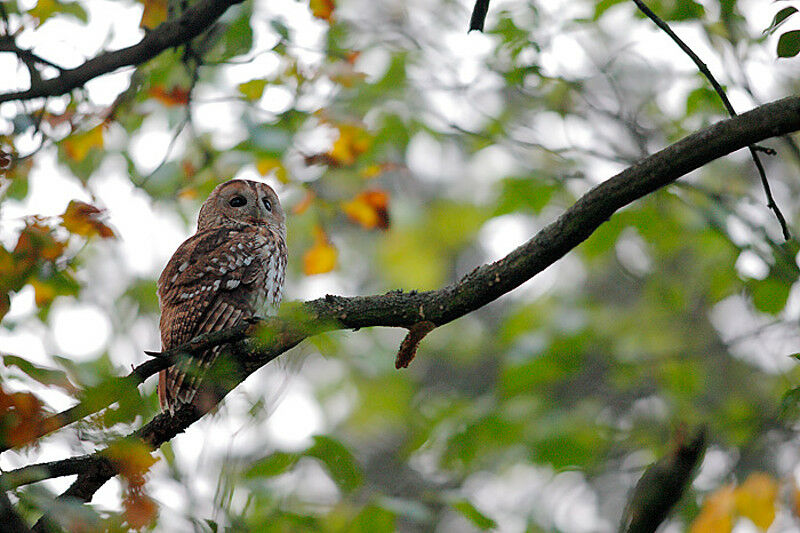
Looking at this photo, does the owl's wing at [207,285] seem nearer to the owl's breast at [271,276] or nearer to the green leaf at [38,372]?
the owl's breast at [271,276]

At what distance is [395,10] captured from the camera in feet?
23.8

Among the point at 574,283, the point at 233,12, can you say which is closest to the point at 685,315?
the point at 574,283

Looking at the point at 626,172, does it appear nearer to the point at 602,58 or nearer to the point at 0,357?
the point at 0,357

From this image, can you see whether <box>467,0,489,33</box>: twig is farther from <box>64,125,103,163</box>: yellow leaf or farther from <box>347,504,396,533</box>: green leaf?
<box>64,125,103,163</box>: yellow leaf

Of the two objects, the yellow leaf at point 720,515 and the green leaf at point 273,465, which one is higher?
the green leaf at point 273,465

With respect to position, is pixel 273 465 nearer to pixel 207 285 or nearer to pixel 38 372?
pixel 207 285

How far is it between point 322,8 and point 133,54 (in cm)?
99

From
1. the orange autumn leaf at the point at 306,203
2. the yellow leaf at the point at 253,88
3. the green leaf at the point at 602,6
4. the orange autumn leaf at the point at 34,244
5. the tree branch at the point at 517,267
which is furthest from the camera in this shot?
the orange autumn leaf at the point at 306,203

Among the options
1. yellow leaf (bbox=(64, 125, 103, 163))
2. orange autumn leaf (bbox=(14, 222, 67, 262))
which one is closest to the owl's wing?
orange autumn leaf (bbox=(14, 222, 67, 262))

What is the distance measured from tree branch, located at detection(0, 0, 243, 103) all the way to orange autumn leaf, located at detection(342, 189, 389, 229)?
205 centimetres

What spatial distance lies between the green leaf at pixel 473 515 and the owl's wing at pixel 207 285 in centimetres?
140

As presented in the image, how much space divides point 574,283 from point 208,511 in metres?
9.68

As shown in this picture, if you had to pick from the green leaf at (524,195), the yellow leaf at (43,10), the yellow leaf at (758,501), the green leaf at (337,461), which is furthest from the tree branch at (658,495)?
the green leaf at (524,195)

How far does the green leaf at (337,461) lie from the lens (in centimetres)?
389
